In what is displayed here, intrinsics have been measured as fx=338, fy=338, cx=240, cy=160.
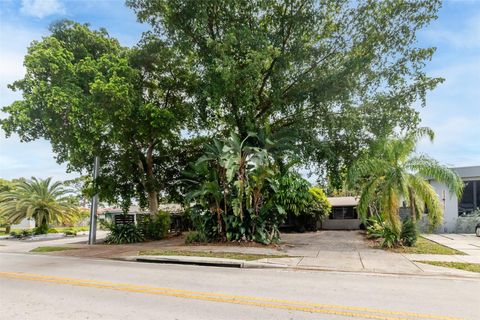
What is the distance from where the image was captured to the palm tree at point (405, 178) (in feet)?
42.5

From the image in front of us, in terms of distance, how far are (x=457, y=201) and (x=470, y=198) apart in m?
2.71

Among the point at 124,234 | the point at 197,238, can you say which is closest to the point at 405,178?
the point at 197,238

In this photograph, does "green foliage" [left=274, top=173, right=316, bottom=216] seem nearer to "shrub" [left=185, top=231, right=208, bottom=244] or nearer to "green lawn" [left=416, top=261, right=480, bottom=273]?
"shrub" [left=185, top=231, right=208, bottom=244]

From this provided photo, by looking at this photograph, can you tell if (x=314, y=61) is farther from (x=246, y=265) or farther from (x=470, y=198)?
(x=470, y=198)

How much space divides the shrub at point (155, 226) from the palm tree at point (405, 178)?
11217 millimetres

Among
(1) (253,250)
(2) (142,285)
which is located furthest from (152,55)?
(2) (142,285)

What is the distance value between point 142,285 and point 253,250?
19.9 ft

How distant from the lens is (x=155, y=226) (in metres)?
19.5

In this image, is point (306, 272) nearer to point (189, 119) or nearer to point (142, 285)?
point (142, 285)

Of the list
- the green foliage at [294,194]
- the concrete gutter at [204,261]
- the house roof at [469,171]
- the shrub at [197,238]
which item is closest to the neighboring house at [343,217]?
the green foliage at [294,194]

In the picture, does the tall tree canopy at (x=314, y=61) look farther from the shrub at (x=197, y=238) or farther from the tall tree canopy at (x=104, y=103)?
the shrub at (x=197, y=238)

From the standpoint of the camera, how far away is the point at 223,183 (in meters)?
15.4

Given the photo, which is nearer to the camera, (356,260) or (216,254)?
(356,260)

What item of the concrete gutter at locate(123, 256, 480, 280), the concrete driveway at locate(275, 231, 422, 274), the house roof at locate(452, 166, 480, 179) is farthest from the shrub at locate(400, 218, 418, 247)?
the house roof at locate(452, 166, 480, 179)
